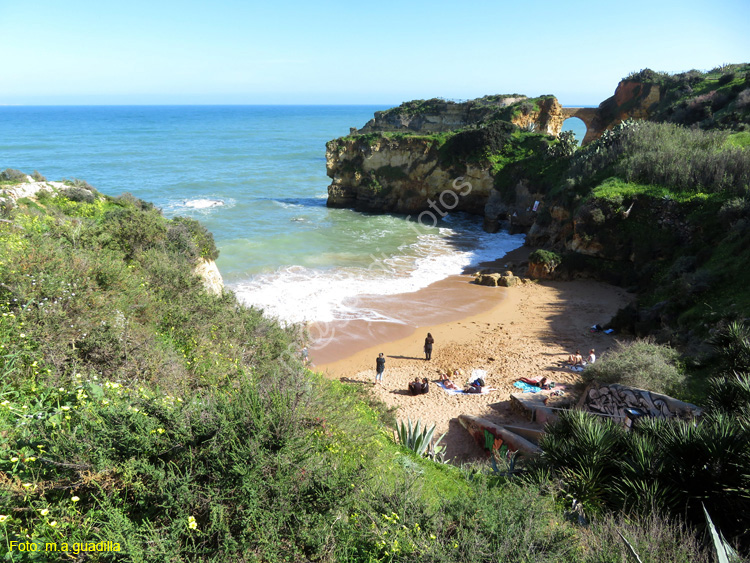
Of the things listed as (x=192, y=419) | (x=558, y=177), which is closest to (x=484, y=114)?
(x=558, y=177)

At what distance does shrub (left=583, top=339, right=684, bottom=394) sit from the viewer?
31.5 ft

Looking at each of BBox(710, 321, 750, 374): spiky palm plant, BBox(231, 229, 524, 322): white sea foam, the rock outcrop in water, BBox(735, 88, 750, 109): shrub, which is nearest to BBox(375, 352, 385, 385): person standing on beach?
BBox(231, 229, 524, 322): white sea foam

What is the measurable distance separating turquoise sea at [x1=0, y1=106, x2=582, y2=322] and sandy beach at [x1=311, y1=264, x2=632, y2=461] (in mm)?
2253

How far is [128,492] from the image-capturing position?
12.7ft

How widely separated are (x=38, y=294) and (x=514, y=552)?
6.84 meters

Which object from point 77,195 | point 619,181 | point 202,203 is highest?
point 619,181

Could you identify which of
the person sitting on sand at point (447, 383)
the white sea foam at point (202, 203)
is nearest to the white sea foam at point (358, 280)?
the person sitting on sand at point (447, 383)

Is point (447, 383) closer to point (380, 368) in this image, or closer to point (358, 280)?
point (380, 368)

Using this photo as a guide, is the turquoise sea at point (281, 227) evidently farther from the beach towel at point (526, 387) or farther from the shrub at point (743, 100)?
the shrub at point (743, 100)

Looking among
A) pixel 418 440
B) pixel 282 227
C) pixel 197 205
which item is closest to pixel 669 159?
pixel 418 440

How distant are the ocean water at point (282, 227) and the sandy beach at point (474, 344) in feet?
6.96

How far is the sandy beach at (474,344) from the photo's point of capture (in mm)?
12188

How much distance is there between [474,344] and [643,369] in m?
6.86

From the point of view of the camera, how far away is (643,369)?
10.0 m
